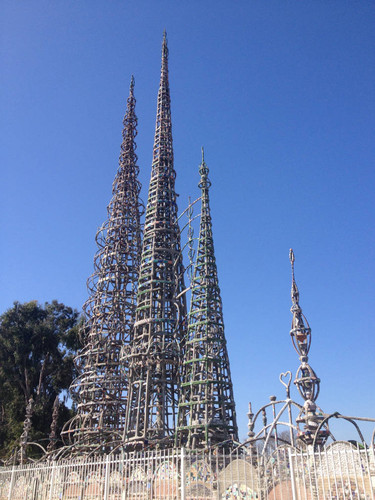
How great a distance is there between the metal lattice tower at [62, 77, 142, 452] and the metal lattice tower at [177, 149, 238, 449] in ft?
26.3

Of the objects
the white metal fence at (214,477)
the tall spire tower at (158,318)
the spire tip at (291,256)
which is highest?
the tall spire tower at (158,318)

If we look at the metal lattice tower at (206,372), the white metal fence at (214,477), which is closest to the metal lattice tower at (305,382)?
the white metal fence at (214,477)

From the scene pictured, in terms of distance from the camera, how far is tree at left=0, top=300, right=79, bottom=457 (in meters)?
45.2

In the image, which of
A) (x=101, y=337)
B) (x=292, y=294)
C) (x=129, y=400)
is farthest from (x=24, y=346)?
(x=292, y=294)

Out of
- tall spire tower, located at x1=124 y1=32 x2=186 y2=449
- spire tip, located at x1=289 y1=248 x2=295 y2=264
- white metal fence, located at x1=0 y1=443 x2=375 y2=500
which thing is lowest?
white metal fence, located at x1=0 y1=443 x2=375 y2=500

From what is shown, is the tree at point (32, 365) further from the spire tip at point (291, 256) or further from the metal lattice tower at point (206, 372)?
the spire tip at point (291, 256)

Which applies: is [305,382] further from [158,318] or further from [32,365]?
[32,365]

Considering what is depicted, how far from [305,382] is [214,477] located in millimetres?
3579

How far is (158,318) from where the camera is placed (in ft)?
115

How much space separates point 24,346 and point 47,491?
3107 centimetres

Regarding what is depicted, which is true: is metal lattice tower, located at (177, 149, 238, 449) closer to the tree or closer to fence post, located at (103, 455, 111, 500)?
fence post, located at (103, 455, 111, 500)

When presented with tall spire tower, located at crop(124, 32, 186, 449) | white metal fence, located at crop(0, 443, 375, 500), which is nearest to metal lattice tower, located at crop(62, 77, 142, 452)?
tall spire tower, located at crop(124, 32, 186, 449)

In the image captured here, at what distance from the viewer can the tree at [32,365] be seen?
45.2 metres

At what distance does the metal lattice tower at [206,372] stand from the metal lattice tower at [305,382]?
15982 millimetres
